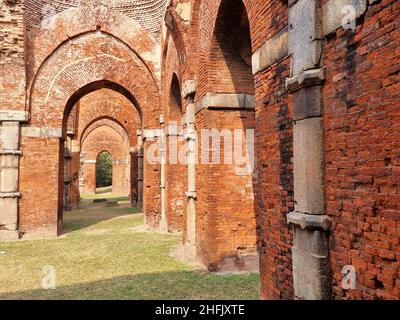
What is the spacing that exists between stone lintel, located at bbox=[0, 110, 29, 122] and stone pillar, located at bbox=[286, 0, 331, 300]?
9.26 meters

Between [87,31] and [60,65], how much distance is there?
151 centimetres

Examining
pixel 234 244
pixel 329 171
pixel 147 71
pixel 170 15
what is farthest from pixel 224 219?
pixel 147 71

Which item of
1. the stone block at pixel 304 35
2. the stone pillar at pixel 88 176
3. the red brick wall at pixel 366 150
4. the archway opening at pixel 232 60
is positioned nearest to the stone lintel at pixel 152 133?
the archway opening at pixel 232 60

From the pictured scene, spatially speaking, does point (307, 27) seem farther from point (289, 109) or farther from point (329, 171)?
point (329, 171)

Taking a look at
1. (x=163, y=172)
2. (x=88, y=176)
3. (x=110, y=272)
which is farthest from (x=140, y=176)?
(x=88, y=176)

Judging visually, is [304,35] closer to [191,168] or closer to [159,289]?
[159,289]

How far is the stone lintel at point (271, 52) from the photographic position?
408cm

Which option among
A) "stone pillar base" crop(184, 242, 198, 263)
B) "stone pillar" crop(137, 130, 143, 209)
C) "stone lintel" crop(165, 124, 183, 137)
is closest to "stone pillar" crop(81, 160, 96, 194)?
"stone pillar" crop(137, 130, 143, 209)

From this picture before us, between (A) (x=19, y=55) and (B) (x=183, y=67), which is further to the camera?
(A) (x=19, y=55)

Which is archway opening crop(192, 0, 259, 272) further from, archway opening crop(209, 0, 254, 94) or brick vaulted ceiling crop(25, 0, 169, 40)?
brick vaulted ceiling crop(25, 0, 169, 40)

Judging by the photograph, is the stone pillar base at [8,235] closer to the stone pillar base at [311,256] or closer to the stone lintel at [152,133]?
the stone lintel at [152,133]

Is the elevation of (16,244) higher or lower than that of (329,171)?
lower

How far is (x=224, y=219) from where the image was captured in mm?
6668

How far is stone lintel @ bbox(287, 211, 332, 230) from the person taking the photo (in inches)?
128
